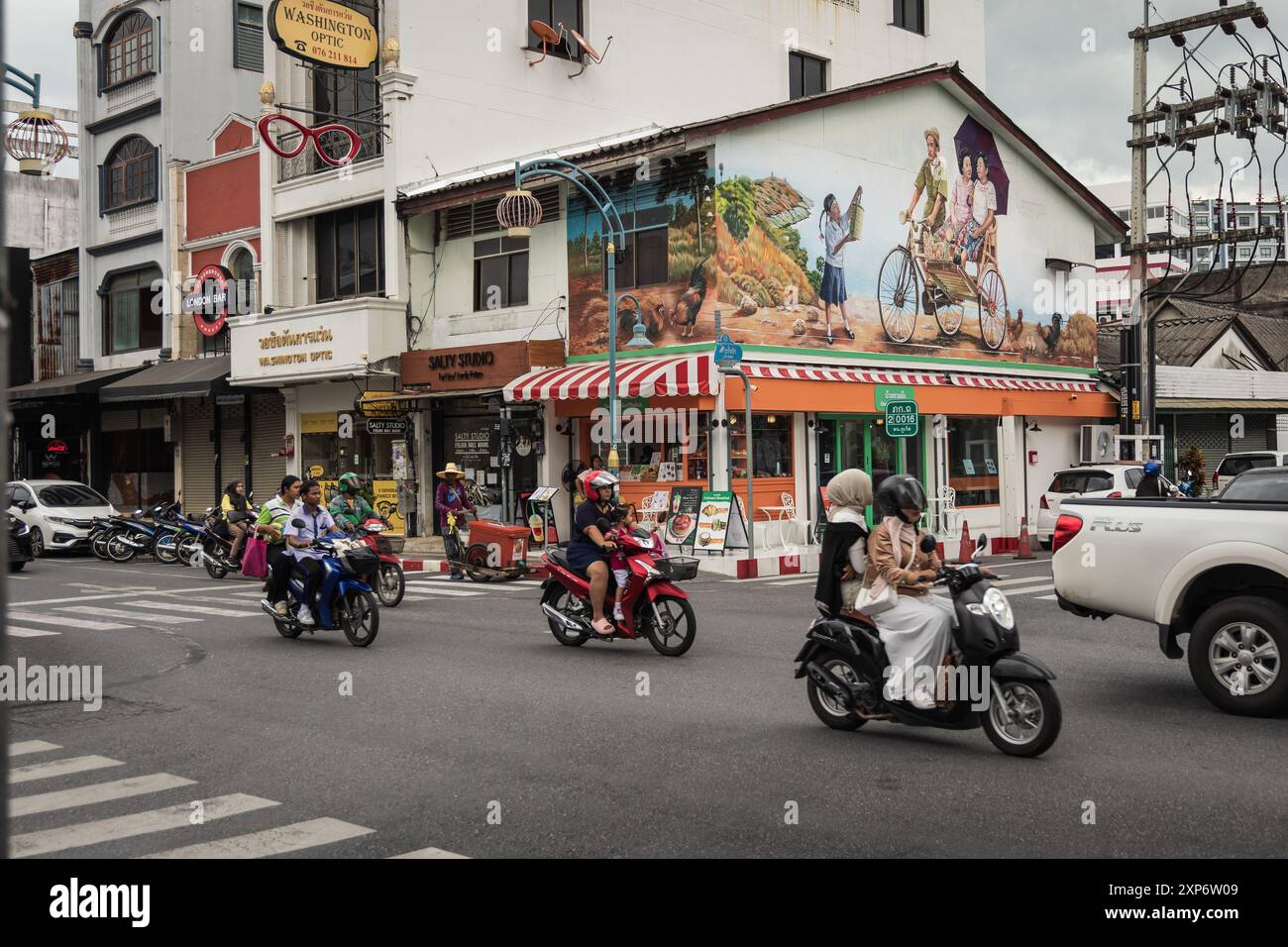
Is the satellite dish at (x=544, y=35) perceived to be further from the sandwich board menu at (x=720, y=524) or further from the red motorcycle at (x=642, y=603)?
the red motorcycle at (x=642, y=603)

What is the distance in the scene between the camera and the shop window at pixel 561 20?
29875 mm

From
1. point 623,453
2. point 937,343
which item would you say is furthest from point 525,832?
point 937,343

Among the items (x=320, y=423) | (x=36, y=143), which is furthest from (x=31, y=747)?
(x=320, y=423)

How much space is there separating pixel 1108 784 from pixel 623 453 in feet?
→ 57.9

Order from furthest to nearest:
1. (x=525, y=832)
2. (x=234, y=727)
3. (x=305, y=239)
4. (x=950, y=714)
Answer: (x=305, y=239) < (x=234, y=727) < (x=950, y=714) < (x=525, y=832)

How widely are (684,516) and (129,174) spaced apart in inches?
957

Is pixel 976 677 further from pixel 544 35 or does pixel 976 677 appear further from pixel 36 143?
pixel 544 35

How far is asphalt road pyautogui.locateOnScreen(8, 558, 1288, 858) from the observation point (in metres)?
5.77

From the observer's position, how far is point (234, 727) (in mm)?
8672

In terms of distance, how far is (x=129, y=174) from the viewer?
37.1 meters

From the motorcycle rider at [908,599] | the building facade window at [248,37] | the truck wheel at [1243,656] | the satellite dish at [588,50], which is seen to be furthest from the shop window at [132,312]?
the truck wheel at [1243,656]

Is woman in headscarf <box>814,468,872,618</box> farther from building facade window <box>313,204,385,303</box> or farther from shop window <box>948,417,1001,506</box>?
building facade window <box>313,204,385,303</box>

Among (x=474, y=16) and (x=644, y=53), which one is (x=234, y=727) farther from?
(x=644, y=53)

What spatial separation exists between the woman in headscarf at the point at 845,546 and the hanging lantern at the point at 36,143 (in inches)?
371
